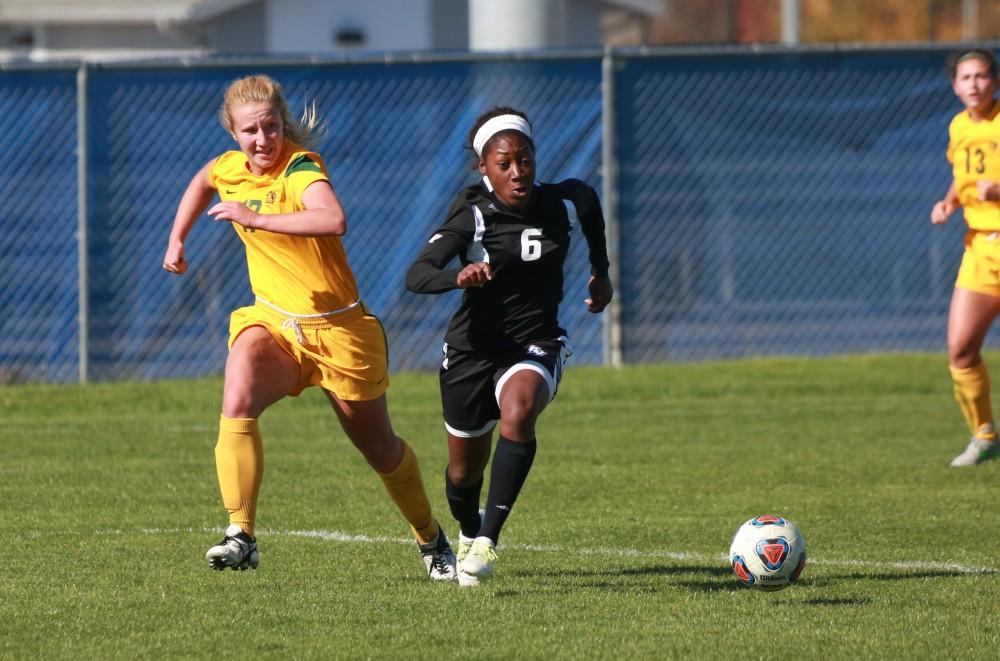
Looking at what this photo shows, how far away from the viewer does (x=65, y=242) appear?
1471cm

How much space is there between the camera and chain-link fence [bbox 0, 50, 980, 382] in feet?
48.3

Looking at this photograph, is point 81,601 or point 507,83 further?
point 507,83

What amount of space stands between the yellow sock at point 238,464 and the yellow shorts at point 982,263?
17.5ft

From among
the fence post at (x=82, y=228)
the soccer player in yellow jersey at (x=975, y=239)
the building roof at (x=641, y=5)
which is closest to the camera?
the soccer player in yellow jersey at (x=975, y=239)

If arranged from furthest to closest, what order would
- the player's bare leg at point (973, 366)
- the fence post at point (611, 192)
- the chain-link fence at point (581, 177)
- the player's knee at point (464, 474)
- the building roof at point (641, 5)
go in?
1. the building roof at point (641, 5)
2. the fence post at point (611, 192)
3. the chain-link fence at point (581, 177)
4. the player's bare leg at point (973, 366)
5. the player's knee at point (464, 474)

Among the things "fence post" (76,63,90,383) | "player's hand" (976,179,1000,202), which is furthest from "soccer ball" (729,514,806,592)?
"fence post" (76,63,90,383)

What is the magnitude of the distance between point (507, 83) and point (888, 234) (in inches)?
144

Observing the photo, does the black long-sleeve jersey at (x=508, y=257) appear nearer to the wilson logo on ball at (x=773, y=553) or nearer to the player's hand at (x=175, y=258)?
the player's hand at (x=175, y=258)

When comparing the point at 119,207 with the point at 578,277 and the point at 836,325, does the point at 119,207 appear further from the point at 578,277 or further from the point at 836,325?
the point at 836,325

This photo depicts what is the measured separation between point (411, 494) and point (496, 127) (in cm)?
150

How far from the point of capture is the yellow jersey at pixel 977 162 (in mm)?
10422

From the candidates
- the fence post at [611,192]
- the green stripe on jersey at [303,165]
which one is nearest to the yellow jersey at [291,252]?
the green stripe on jersey at [303,165]

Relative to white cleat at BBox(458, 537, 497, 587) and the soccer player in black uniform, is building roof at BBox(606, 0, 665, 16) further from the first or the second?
white cleat at BBox(458, 537, 497, 587)

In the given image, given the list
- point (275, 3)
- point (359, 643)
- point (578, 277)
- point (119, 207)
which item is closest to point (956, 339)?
point (578, 277)
